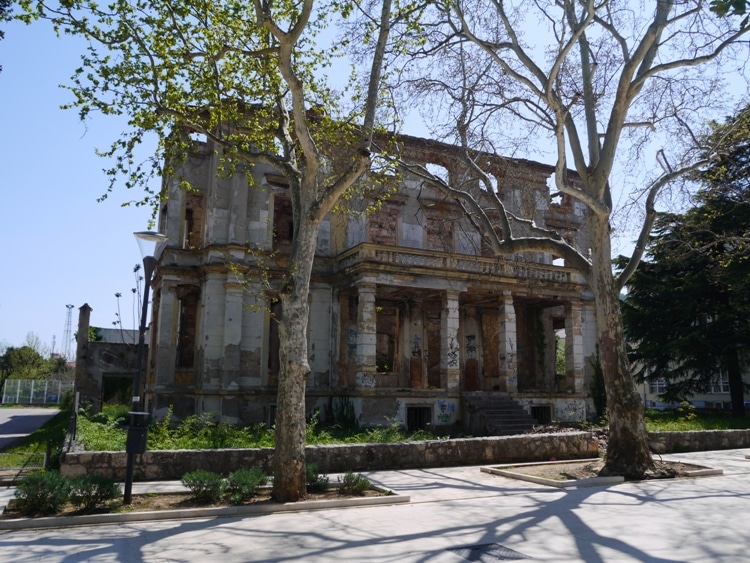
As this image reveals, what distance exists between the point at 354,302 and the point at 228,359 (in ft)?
18.7

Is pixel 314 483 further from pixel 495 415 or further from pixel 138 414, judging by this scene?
pixel 495 415

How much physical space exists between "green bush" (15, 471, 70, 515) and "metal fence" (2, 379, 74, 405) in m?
56.4

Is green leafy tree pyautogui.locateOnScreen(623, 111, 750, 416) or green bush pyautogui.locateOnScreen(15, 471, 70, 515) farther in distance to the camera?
green leafy tree pyautogui.locateOnScreen(623, 111, 750, 416)

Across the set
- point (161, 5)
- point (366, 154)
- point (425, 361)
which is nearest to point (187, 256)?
point (425, 361)

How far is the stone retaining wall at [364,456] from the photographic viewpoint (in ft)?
36.8

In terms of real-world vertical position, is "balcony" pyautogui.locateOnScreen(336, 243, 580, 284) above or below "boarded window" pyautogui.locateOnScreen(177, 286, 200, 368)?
above

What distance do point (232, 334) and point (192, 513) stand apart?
46.8 ft

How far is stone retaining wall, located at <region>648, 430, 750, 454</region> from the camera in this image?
17.3 metres

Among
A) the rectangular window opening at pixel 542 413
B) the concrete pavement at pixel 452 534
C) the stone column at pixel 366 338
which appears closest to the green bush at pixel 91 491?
the concrete pavement at pixel 452 534

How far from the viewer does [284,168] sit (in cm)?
1126

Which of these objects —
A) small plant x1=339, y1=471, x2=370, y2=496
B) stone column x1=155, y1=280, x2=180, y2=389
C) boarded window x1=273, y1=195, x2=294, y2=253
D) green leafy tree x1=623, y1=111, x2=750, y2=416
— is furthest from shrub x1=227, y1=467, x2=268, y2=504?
green leafy tree x1=623, y1=111, x2=750, y2=416

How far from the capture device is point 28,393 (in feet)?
197

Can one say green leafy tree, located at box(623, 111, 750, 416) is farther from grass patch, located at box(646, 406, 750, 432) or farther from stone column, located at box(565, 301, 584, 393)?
stone column, located at box(565, 301, 584, 393)

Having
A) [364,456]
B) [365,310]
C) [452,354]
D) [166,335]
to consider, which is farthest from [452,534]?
[166,335]
